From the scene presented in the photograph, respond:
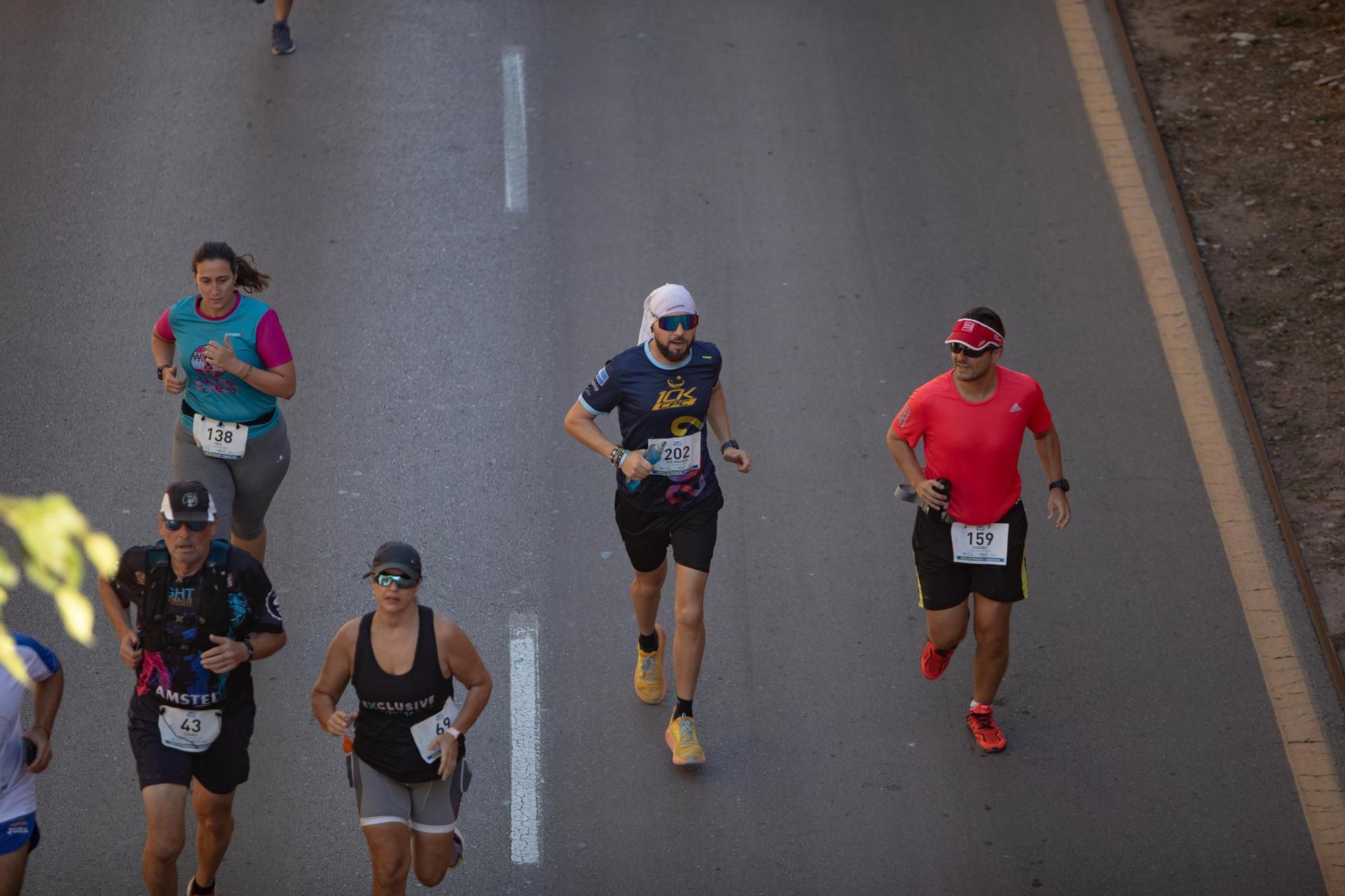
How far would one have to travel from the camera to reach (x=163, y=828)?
569 cm

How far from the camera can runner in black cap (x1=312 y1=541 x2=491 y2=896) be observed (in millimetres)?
5641

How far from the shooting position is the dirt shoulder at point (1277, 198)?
9.30 meters

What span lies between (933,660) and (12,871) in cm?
439

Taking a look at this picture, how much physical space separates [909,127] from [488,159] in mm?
3495

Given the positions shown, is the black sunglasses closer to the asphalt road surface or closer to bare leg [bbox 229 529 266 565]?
the asphalt road surface

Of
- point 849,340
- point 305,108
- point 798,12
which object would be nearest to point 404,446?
point 849,340

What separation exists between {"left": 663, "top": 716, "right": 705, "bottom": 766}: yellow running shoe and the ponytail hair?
10.1 ft

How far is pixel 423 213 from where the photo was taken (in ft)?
36.3

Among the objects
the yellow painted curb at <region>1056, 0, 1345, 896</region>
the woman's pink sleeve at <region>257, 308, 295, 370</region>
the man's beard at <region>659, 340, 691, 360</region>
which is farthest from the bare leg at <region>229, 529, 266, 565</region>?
the yellow painted curb at <region>1056, 0, 1345, 896</region>

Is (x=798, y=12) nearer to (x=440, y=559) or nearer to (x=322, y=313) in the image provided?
(x=322, y=313)

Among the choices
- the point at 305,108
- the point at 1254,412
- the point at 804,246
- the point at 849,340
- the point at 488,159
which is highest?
the point at 305,108

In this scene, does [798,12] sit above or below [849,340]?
above

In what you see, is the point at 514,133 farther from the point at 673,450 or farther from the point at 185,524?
the point at 185,524

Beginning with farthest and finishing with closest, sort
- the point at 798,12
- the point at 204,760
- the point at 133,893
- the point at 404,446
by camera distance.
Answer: the point at 798,12
the point at 404,446
the point at 133,893
the point at 204,760
